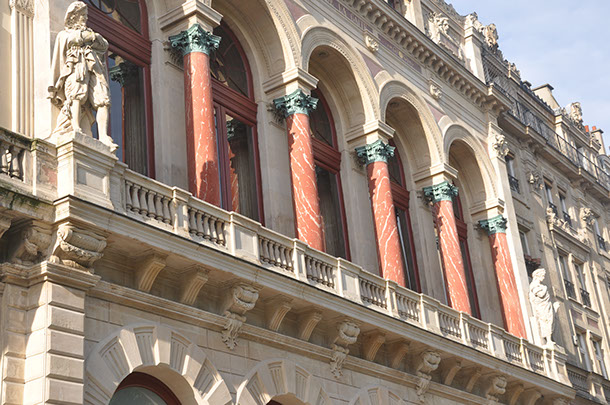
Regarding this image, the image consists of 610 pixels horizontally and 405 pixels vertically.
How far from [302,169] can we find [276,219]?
1.52m

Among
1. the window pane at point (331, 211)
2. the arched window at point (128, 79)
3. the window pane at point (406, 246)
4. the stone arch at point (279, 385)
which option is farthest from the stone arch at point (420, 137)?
the stone arch at point (279, 385)

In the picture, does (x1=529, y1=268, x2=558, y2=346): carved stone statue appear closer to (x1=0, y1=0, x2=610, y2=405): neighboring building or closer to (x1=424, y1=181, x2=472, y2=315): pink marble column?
(x1=0, y1=0, x2=610, y2=405): neighboring building

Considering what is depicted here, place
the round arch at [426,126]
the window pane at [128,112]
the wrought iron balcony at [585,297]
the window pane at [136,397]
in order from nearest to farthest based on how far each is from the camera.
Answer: the window pane at [136,397] < the window pane at [128,112] < the round arch at [426,126] < the wrought iron balcony at [585,297]

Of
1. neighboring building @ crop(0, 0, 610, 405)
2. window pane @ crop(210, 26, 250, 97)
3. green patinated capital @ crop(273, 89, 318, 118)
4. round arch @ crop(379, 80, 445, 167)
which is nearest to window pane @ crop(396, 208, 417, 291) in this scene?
neighboring building @ crop(0, 0, 610, 405)

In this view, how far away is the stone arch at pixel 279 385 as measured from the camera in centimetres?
1903

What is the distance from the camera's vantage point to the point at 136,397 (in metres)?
17.4

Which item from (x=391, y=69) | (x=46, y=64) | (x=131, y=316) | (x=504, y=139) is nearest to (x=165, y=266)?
(x=131, y=316)

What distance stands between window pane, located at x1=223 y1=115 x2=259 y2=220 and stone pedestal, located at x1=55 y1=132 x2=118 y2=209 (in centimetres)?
777

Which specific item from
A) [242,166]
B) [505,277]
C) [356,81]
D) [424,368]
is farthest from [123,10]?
[505,277]

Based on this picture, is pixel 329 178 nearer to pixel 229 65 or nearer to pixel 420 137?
pixel 229 65

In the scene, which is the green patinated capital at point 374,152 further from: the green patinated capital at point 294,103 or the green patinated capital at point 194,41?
the green patinated capital at point 194,41

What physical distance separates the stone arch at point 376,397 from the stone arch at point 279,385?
4.45ft

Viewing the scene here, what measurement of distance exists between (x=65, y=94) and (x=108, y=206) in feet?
8.65

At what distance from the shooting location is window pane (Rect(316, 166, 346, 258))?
89.6ft
